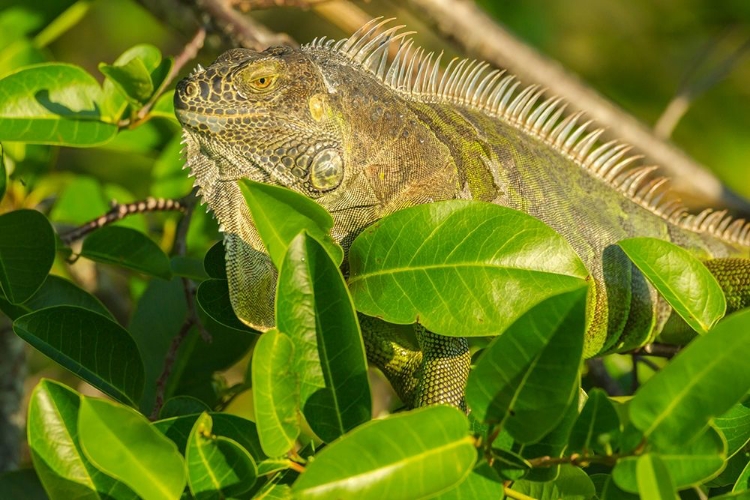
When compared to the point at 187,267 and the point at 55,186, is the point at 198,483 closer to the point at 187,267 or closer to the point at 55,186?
the point at 187,267

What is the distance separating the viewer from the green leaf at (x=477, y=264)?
2297 millimetres

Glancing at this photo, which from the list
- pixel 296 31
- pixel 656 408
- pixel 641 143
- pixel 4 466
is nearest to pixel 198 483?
pixel 656 408

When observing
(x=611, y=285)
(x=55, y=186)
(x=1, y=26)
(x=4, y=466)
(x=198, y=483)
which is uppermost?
(x=611, y=285)

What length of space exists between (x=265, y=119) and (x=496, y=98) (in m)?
1.12

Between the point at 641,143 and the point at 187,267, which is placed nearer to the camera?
the point at 187,267

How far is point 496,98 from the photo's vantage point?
3.64 metres

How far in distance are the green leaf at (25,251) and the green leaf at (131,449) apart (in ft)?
3.86

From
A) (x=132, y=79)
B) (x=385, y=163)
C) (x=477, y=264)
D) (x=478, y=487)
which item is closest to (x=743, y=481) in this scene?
(x=478, y=487)

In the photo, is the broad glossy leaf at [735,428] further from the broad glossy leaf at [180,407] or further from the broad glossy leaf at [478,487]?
the broad glossy leaf at [180,407]

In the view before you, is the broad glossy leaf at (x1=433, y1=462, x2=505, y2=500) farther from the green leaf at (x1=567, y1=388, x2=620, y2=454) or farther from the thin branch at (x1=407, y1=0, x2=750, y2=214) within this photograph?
the thin branch at (x1=407, y1=0, x2=750, y2=214)

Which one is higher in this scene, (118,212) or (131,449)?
(131,449)

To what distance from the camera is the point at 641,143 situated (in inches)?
212

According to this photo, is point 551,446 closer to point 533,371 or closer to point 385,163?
point 533,371

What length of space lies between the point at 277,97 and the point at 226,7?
5.31ft
